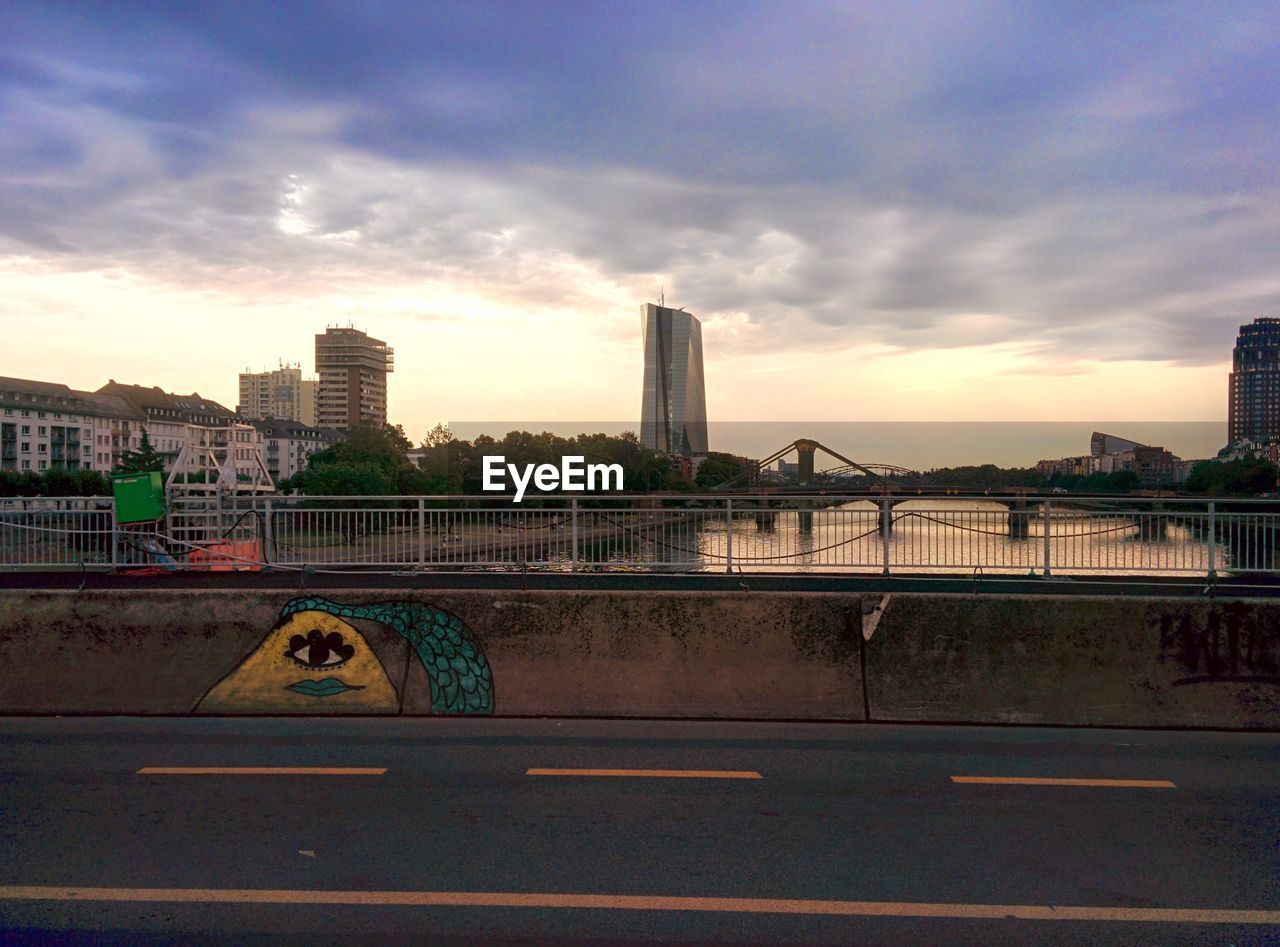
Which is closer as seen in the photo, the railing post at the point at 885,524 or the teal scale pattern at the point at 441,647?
the teal scale pattern at the point at 441,647

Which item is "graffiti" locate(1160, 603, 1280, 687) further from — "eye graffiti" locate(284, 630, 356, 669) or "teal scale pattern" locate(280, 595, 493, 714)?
"eye graffiti" locate(284, 630, 356, 669)

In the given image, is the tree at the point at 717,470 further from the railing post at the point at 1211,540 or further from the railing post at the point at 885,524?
the railing post at the point at 1211,540

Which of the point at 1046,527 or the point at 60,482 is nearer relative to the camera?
the point at 1046,527

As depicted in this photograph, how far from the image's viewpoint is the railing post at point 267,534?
13.0 metres

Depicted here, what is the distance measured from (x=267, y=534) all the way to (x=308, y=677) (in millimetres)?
5057

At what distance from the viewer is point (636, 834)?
561 cm

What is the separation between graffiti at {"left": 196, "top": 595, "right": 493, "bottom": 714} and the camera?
8633mm

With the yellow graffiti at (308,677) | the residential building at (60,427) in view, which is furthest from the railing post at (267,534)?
the residential building at (60,427)

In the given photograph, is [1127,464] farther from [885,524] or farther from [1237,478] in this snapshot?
[885,524]

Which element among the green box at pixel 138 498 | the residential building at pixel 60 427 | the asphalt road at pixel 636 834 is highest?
the residential building at pixel 60 427

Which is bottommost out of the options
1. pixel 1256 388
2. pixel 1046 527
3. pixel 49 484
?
pixel 1046 527

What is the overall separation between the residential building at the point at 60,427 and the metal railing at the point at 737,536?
5530 inches

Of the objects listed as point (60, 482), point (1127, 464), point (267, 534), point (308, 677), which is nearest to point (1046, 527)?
point (308, 677)

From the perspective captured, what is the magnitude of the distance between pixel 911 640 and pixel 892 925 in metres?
4.26
